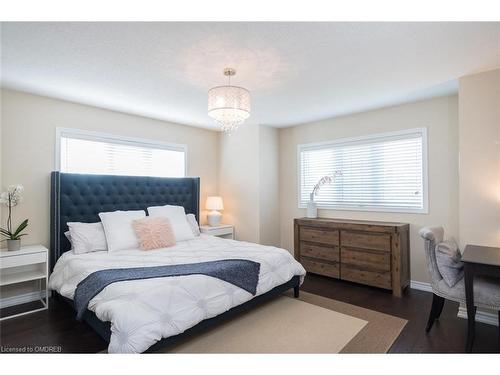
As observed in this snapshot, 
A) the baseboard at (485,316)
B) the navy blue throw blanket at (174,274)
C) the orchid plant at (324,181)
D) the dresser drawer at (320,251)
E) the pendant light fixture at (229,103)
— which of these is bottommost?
the baseboard at (485,316)

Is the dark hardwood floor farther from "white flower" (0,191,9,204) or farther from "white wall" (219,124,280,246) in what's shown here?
"white wall" (219,124,280,246)

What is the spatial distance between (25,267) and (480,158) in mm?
4896

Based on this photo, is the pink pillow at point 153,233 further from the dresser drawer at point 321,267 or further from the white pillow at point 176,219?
the dresser drawer at point 321,267

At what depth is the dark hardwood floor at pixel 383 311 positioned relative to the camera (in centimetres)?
217

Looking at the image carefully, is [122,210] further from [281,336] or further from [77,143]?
[281,336]

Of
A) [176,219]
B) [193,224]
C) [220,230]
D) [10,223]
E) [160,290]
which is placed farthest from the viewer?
[220,230]

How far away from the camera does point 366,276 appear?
353cm

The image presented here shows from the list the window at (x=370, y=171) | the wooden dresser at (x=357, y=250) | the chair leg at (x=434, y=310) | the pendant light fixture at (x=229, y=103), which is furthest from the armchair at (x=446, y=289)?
the pendant light fixture at (x=229, y=103)

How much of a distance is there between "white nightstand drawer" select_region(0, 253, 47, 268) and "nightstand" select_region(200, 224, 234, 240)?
2.14m

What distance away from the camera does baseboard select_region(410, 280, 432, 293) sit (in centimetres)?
344

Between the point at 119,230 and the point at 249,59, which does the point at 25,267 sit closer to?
the point at 119,230

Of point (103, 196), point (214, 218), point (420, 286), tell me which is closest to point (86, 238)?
point (103, 196)
